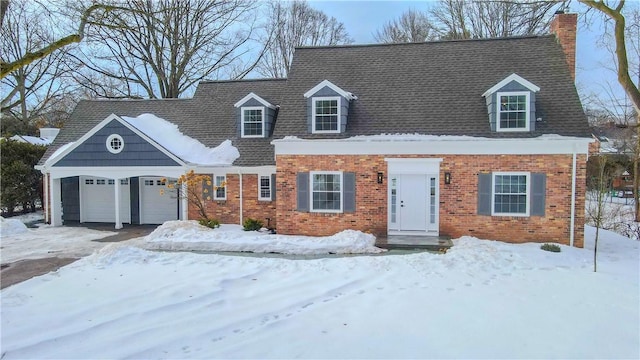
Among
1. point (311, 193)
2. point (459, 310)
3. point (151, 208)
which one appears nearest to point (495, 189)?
point (311, 193)

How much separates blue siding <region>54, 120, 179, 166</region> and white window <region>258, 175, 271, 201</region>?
3143 mm

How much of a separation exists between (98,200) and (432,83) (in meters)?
14.3

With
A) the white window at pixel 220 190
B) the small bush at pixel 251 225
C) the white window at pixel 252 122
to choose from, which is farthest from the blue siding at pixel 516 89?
the white window at pixel 220 190

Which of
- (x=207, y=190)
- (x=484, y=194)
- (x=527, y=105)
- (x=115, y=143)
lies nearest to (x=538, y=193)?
(x=484, y=194)

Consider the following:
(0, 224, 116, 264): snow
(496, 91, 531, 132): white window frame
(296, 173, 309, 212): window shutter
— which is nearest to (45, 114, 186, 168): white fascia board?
(0, 224, 116, 264): snow

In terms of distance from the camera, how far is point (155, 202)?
669 inches

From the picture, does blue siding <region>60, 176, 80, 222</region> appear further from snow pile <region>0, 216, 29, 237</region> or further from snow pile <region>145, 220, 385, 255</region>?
snow pile <region>145, 220, 385, 255</region>

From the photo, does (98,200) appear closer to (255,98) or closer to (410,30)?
(255,98)

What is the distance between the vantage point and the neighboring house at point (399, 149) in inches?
470

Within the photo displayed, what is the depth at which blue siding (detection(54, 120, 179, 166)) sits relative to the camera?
50.4 ft

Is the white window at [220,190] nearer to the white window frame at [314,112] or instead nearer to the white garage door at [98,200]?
the white window frame at [314,112]

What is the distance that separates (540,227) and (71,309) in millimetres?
11577

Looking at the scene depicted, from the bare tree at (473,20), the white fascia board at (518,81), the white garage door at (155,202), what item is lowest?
the white garage door at (155,202)

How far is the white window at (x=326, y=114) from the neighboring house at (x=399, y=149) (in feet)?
0.11
